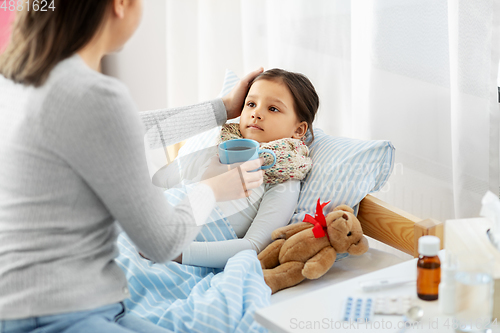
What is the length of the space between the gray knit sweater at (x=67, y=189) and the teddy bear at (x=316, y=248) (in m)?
0.45

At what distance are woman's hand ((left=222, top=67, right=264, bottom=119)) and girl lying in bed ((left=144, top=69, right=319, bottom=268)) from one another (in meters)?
0.02

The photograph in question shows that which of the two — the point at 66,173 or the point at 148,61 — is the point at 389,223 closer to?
the point at 66,173

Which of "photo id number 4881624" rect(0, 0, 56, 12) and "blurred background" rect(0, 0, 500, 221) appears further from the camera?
"blurred background" rect(0, 0, 500, 221)

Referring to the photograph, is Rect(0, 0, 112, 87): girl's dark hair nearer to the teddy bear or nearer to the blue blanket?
the blue blanket

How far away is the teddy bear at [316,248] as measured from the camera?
1.13m

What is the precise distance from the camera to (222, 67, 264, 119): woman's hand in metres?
1.51

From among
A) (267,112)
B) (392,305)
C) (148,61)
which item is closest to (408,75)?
(267,112)

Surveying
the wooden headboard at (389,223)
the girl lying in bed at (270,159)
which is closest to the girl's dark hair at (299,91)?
the girl lying in bed at (270,159)

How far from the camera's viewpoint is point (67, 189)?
0.71 metres

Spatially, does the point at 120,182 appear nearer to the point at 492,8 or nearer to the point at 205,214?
the point at 205,214

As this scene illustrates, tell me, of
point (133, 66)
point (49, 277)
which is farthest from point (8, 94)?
point (133, 66)

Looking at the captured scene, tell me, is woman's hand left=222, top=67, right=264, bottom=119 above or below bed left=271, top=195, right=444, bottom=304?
above

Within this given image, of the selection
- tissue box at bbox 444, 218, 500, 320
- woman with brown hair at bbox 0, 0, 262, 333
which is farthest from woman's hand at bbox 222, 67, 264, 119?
tissue box at bbox 444, 218, 500, 320

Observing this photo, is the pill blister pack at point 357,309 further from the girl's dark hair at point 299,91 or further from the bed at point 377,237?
the girl's dark hair at point 299,91
